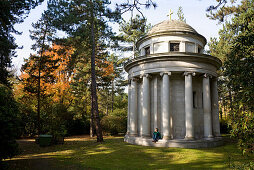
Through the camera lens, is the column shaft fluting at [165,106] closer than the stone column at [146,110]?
Yes

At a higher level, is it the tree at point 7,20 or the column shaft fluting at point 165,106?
the tree at point 7,20

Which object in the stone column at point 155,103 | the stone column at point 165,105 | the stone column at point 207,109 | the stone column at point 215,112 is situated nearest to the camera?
the stone column at point 165,105

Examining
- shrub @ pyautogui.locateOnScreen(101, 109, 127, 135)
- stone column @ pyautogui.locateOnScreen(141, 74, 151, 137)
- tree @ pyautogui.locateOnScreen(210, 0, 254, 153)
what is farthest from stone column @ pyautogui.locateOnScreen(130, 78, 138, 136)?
tree @ pyautogui.locateOnScreen(210, 0, 254, 153)

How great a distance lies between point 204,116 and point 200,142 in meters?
2.63

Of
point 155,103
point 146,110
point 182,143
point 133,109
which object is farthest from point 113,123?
point 182,143

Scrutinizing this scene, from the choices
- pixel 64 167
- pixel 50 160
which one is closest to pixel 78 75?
pixel 50 160

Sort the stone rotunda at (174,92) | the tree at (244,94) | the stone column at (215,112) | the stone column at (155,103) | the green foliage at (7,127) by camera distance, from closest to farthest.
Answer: the tree at (244,94) → the green foliage at (7,127) → the stone rotunda at (174,92) → the stone column at (155,103) → the stone column at (215,112)

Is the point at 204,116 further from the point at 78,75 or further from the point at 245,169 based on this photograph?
the point at 78,75

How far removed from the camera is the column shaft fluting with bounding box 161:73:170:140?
51.2ft

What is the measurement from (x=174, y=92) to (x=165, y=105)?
2056 mm

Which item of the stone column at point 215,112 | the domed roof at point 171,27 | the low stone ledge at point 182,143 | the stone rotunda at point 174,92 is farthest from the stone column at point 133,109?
the stone column at point 215,112

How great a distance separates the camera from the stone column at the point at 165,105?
1562 centimetres

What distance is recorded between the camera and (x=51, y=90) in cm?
2577

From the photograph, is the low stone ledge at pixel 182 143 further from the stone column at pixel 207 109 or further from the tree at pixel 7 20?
the tree at pixel 7 20
